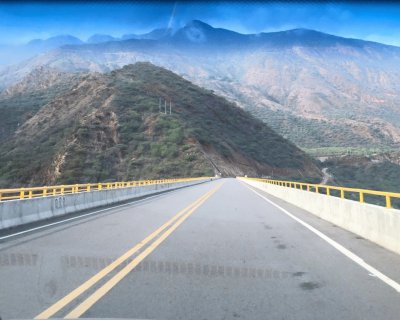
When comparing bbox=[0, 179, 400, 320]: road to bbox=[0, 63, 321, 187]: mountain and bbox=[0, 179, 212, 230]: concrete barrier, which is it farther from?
bbox=[0, 63, 321, 187]: mountain

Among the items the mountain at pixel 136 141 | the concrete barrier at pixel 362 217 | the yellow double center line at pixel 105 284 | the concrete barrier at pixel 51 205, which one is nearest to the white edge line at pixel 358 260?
the concrete barrier at pixel 362 217

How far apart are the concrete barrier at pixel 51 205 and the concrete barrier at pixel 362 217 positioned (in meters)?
9.72

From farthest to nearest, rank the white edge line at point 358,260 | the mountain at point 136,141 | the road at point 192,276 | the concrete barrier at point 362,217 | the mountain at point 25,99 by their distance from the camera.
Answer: the mountain at point 25,99 → the mountain at point 136,141 → the concrete barrier at point 362,217 → the white edge line at point 358,260 → the road at point 192,276

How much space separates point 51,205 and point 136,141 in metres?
86.0

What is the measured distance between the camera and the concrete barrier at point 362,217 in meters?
10.5

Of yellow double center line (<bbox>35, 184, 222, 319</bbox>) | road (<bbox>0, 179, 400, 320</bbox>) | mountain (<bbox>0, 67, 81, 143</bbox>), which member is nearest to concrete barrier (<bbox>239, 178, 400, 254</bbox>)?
road (<bbox>0, 179, 400, 320</bbox>)

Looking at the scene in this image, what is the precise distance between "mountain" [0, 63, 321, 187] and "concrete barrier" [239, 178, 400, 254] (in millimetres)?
67982

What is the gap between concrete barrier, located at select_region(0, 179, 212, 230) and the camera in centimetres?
1539

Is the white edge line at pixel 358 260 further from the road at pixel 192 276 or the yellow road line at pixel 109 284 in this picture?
the yellow road line at pixel 109 284

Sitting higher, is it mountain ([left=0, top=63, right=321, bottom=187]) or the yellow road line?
mountain ([left=0, top=63, right=321, bottom=187])

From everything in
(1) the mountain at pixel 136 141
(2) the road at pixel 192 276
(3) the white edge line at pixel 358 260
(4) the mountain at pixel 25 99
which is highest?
(4) the mountain at pixel 25 99

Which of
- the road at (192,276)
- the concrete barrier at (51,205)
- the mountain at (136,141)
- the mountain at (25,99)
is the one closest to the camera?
the road at (192,276)

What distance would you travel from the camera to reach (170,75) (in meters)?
179

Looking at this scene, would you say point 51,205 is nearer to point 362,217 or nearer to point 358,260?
point 362,217
